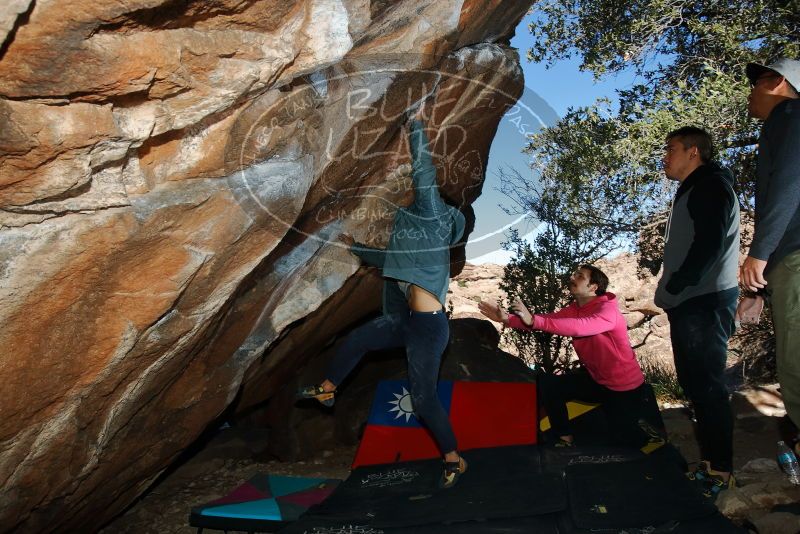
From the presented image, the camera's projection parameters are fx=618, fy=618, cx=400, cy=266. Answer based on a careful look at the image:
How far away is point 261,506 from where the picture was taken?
3.86 meters

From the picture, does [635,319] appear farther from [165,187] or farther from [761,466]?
[165,187]

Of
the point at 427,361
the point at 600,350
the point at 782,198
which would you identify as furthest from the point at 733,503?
the point at 427,361

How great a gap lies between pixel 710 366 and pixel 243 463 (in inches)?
173

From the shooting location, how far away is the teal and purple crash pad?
3713 millimetres

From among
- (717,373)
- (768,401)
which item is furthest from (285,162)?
(768,401)

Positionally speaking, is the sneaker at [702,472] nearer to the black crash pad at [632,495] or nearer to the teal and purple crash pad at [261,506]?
the black crash pad at [632,495]

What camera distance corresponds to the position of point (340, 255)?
16.7ft

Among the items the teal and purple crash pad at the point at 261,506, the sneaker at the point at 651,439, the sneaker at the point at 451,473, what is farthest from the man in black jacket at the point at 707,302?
the teal and purple crash pad at the point at 261,506

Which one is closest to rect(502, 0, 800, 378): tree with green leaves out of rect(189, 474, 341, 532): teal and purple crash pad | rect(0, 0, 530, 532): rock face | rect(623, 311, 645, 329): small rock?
rect(0, 0, 530, 532): rock face

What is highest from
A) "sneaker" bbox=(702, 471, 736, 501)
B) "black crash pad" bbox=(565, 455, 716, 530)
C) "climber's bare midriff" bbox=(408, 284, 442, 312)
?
"climber's bare midriff" bbox=(408, 284, 442, 312)

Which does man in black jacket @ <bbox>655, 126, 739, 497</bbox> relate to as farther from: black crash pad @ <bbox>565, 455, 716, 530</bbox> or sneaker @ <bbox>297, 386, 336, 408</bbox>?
sneaker @ <bbox>297, 386, 336, 408</bbox>

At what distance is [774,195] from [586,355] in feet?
6.42

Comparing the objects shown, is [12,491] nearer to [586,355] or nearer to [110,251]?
[110,251]

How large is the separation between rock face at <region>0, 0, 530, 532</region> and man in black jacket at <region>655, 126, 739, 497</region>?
1.87 metres
